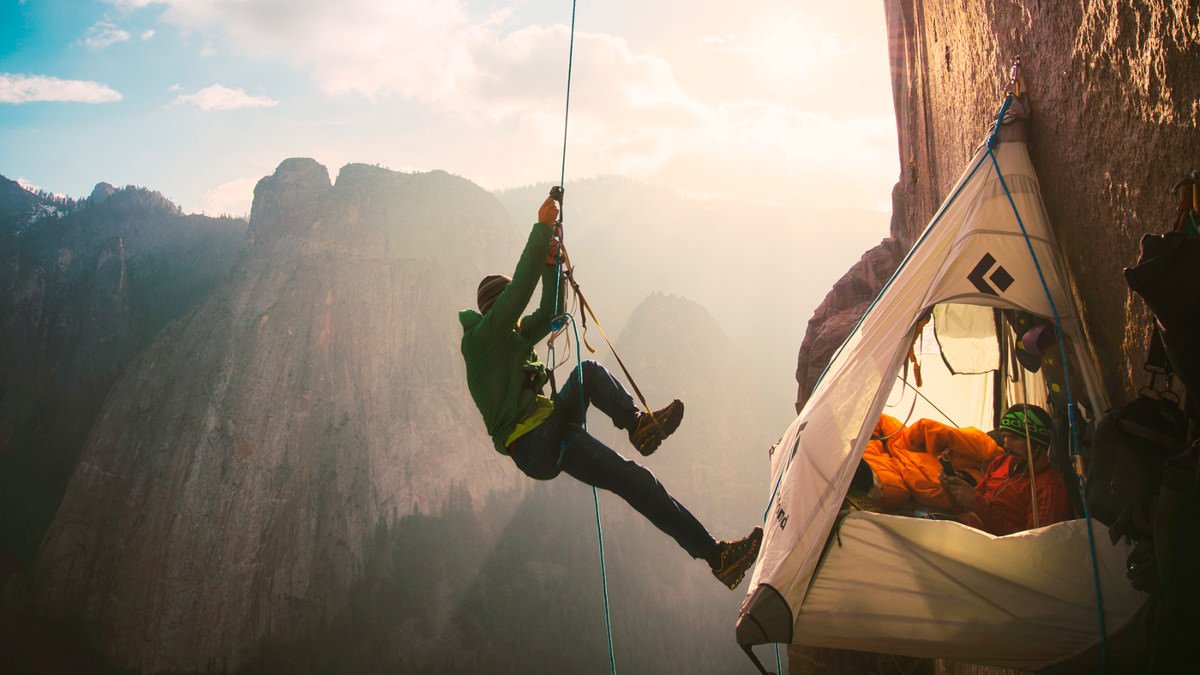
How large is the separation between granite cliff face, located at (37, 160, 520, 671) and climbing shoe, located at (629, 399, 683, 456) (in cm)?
3462

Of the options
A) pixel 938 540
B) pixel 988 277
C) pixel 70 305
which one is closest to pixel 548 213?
pixel 988 277

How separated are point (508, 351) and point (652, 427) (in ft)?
3.39

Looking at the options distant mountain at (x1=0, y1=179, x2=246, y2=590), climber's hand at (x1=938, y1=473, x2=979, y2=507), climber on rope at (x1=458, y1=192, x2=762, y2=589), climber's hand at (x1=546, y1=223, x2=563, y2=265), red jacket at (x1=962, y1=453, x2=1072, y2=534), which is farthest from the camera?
distant mountain at (x1=0, y1=179, x2=246, y2=590)

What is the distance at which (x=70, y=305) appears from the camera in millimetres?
36031

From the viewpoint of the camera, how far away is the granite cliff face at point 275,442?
30.5 metres

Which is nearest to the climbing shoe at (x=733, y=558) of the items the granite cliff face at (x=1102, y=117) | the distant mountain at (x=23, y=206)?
the granite cliff face at (x=1102, y=117)

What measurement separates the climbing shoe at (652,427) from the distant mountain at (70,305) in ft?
134

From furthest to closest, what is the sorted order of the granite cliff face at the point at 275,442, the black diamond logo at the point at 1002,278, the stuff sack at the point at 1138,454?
the granite cliff face at the point at 275,442
the black diamond logo at the point at 1002,278
the stuff sack at the point at 1138,454

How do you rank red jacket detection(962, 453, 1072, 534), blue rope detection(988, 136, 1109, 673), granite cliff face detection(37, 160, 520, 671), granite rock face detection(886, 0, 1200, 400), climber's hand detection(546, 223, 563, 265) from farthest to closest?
granite cliff face detection(37, 160, 520, 671)
climber's hand detection(546, 223, 563, 265)
red jacket detection(962, 453, 1072, 534)
blue rope detection(988, 136, 1109, 673)
granite rock face detection(886, 0, 1200, 400)

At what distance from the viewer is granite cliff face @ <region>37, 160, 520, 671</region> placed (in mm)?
30516

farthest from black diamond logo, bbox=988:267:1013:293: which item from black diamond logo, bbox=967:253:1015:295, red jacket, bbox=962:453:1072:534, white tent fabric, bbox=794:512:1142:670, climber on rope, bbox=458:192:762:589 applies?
climber on rope, bbox=458:192:762:589

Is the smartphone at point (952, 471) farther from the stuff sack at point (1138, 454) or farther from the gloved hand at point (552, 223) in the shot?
the gloved hand at point (552, 223)

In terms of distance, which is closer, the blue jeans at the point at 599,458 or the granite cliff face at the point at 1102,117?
the granite cliff face at the point at 1102,117

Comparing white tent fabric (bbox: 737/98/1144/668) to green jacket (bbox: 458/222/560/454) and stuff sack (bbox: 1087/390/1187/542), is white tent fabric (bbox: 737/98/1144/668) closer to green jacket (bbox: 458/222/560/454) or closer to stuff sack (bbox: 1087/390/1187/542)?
stuff sack (bbox: 1087/390/1187/542)
